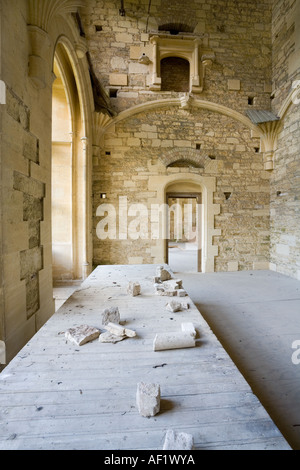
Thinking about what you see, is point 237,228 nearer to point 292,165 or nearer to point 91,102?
point 292,165

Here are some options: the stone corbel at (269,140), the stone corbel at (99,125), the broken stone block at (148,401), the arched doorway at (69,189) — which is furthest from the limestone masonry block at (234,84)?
the broken stone block at (148,401)

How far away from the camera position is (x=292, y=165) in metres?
5.04

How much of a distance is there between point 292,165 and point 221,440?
5.65 m

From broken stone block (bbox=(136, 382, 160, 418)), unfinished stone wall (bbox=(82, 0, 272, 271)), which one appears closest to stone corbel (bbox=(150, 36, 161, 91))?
unfinished stone wall (bbox=(82, 0, 272, 271))

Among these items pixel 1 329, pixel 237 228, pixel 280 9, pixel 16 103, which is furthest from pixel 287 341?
pixel 280 9

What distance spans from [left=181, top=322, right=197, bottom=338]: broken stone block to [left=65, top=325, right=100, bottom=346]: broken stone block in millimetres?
551

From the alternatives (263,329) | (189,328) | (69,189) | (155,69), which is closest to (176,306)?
(189,328)

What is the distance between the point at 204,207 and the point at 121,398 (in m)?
5.18

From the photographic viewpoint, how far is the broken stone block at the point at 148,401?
837mm

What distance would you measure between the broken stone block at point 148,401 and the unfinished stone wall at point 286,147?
5.06 metres

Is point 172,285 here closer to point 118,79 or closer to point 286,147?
point 286,147

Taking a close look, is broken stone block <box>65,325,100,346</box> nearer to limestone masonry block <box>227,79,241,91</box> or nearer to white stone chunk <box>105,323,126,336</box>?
white stone chunk <box>105,323,126,336</box>

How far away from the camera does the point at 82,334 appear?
1.39 metres
